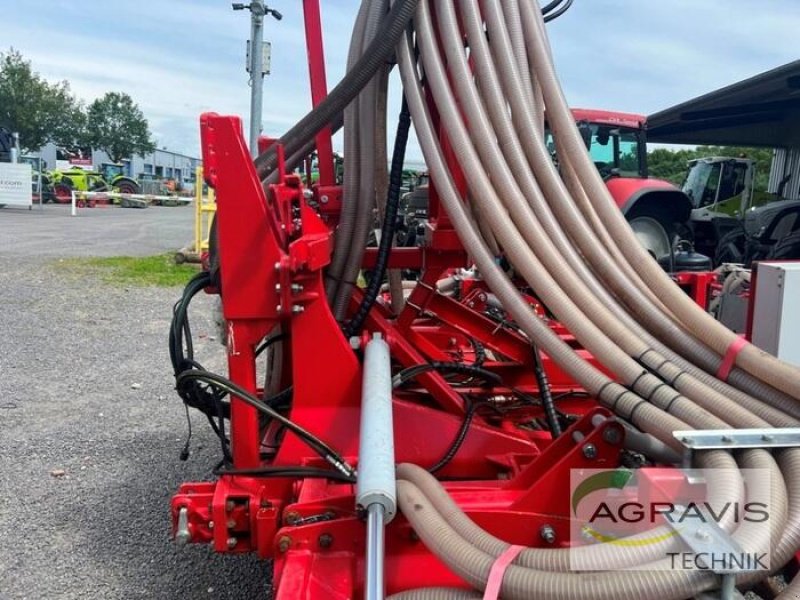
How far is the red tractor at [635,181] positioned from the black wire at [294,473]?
7327 mm

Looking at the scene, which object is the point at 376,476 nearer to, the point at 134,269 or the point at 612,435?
the point at 612,435

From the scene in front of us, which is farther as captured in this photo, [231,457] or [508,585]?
[231,457]

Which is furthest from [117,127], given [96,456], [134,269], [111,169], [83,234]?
[96,456]

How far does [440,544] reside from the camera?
1.58 metres

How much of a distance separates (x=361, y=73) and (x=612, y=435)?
4.74 ft

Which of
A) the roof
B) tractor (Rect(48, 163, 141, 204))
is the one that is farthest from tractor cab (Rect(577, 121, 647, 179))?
tractor (Rect(48, 163, 141, 204))

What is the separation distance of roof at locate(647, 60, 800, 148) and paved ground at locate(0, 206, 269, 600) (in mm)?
10911

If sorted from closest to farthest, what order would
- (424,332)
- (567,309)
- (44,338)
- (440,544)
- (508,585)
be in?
(508,585) < (440,544) < (567,309) < (424,332) < (44,338)

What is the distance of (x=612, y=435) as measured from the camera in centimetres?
192

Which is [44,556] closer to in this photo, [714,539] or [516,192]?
[516,192]

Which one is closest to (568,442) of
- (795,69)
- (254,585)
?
(254,585)

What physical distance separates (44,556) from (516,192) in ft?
7.53

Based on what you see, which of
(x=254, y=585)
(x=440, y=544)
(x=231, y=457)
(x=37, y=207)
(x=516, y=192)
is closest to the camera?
(x=440, y=544)

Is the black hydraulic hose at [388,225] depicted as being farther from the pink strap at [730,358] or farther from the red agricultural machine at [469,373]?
the pink strap at [730,358]
